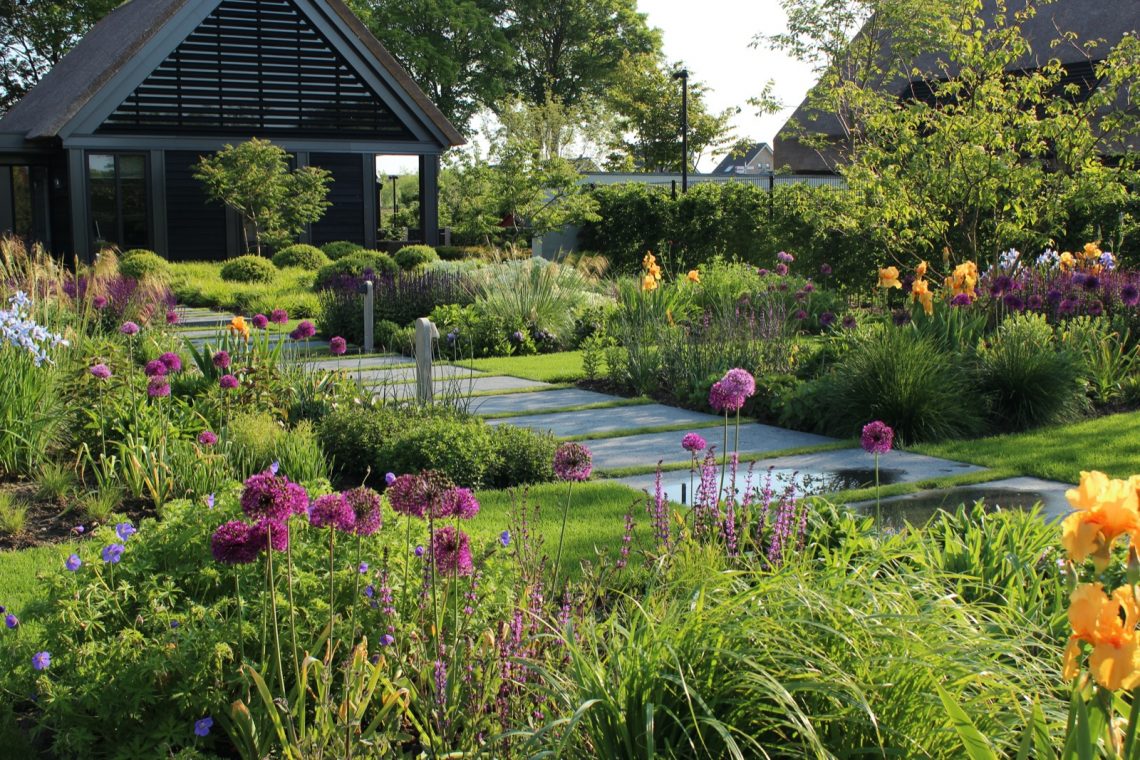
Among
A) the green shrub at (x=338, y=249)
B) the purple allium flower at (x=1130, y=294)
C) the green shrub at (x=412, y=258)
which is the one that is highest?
the green shrub at (x=338, y=249)

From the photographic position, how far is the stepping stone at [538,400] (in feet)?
27.9

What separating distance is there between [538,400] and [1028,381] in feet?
12.1

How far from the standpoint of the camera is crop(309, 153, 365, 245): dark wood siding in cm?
2702

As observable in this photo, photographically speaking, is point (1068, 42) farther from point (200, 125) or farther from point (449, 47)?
point (449, 47)

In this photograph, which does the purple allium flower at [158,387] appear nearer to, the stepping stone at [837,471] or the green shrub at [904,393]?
the stepping stone at [837,471]

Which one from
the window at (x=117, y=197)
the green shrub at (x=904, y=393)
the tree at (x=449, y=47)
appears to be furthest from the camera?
the tree at (x=449, y=47)

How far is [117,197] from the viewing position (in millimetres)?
25094

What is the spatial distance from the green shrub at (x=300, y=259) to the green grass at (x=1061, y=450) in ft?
56.0

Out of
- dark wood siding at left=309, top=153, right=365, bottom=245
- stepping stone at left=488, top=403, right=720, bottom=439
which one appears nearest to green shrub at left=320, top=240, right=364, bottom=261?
dark wood siding at left=309, top=153, right=365, bottom=245

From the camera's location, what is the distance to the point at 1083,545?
139 centimetres

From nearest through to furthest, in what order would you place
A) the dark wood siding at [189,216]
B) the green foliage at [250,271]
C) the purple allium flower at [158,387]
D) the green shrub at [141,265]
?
the purple allium flower at [158,387] → the green foliage at [250,271] → the green shrub at [141,265] → the dark wood siding at [189,216]

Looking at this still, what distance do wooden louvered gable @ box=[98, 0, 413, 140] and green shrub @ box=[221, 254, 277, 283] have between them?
6208 millimetres

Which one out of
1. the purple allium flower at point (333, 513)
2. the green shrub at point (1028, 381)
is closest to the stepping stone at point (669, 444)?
the green shrub at point (1028, 381)

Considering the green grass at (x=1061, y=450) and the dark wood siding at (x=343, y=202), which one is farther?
the dark wood siding at (x=343, y=202)
